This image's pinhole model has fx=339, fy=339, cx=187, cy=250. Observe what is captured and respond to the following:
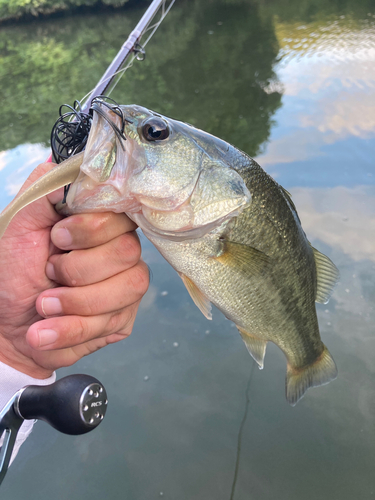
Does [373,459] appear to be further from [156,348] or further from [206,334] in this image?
[156,348]

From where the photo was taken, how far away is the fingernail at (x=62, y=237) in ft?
3.73

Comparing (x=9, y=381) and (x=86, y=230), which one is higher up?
(x=86, y=230)

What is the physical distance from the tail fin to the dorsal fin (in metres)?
0.37

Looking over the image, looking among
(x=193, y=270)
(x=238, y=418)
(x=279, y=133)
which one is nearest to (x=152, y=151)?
(x=193, y=270)

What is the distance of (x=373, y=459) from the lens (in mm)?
2377

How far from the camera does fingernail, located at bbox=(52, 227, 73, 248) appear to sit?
1136mm

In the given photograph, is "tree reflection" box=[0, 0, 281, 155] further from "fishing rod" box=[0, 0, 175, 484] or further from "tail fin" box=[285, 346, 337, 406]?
"fishing rod" box=[0, 0, 175, 484]

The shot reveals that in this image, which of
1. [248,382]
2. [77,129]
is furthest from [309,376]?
[77,129]

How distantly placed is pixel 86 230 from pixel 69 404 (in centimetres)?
56

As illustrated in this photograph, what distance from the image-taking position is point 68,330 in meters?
1.17

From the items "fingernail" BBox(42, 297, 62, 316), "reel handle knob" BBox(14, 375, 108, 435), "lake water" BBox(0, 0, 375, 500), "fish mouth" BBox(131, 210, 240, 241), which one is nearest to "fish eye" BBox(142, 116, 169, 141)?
"fish mouth" BBox(131, 210, 240, 241)

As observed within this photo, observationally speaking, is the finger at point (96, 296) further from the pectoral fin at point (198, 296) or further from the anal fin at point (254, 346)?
the anal fin at point (254, 346)

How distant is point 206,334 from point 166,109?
6.53 metres

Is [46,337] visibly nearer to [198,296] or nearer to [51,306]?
[51,306]
